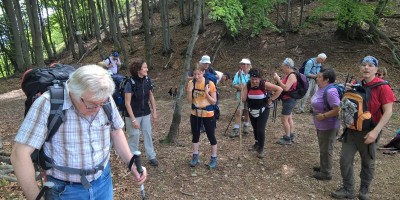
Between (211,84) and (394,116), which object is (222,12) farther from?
(394,116)

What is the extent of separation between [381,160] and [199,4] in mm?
4960

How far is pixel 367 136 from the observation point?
4.22 m

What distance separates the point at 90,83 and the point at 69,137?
18.7 inches

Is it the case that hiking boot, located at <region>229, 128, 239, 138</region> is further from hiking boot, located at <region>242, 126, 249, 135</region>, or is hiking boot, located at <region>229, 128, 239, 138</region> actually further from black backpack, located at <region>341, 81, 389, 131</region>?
black backpack, located at <region>341, 81, 389, 131</region>

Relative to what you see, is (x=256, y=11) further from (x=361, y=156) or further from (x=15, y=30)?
(x=15, y=30)

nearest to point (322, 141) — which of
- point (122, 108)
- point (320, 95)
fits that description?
point (320, 95)

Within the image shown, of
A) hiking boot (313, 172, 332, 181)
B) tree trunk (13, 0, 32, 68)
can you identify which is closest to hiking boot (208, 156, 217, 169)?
hiking boot (313, 172, 332, 181)

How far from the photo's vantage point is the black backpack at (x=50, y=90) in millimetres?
2223

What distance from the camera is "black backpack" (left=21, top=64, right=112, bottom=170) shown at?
7.29ft

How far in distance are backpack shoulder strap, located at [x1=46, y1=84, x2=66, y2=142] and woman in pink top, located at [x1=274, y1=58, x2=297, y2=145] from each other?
4707mm

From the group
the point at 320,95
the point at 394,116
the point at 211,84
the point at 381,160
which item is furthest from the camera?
the point at 394,116

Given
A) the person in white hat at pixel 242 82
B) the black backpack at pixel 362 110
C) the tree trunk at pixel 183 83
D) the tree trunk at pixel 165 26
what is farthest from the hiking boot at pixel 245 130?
the tree trunk at pixel 165 26

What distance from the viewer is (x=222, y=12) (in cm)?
848

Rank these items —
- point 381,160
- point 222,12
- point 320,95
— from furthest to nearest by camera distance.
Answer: point 222,12 → point 381,160 → point 320,95
